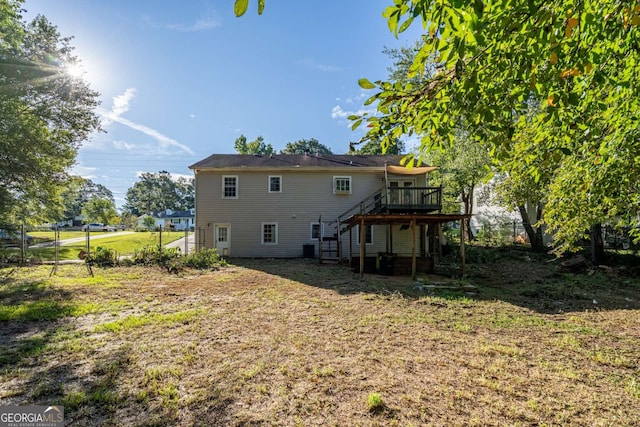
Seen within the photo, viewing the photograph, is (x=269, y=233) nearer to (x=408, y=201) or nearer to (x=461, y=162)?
(x=408, y=201)

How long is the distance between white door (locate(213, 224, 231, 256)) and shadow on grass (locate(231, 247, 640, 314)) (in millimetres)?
2106

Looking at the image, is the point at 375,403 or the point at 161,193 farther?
the point at 161,193

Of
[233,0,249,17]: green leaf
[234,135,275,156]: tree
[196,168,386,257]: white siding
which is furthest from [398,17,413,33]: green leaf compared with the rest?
[234,135,275,156]: tree

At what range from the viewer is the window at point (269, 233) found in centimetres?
1577

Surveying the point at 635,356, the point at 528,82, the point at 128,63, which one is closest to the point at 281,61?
the point at 128,63

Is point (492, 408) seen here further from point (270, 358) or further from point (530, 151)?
point (530, 151)

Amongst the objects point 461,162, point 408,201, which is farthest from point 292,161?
point 461,162

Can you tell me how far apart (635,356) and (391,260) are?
307 inches

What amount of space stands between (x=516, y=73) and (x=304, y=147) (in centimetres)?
4902

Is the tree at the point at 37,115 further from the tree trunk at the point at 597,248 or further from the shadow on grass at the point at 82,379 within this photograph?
the tree trunk at the point at 597,248

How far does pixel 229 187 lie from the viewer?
15891mm

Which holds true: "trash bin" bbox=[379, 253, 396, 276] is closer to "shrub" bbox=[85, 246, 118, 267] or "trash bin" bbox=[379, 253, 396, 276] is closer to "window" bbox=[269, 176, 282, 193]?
"window" bbox=[269, 176, 282, 193]

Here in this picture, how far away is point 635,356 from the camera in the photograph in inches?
153

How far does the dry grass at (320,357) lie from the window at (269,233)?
805cm
